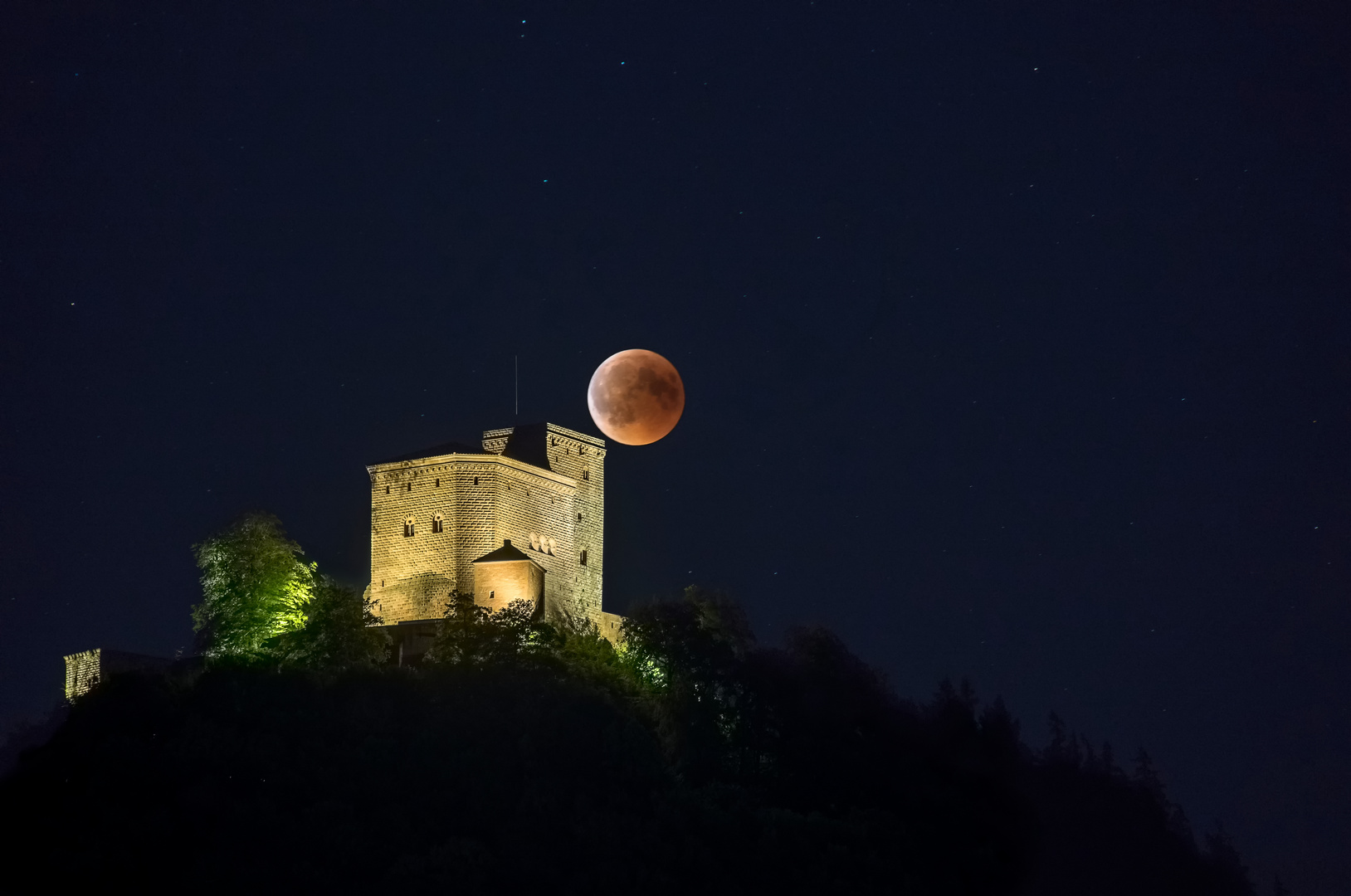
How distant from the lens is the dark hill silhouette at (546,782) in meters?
51.4

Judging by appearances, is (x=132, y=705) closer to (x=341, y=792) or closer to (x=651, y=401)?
(x=341, y=792)

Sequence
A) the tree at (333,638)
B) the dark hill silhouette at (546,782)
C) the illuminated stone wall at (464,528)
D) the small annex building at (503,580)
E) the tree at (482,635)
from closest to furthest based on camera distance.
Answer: the dark hill silhouette at (546,782)
the tree at (333,638)
the tree at (482,635)
the small annex building at (503,580)
the illuminated stone wall at (464,528)

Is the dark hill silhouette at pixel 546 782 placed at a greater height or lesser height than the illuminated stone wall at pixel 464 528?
lesser

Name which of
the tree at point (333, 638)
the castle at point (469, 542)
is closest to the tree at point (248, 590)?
the tree at point (333, 638)

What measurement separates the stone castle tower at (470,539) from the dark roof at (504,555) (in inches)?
1.5

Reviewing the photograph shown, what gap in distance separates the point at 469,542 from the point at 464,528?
468 mm

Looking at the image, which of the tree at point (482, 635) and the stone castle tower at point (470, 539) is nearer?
the tree at point (482, 635)

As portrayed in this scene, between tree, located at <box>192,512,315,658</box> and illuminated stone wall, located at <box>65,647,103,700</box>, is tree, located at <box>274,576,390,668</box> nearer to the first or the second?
tree, located at <box>192,512,315,658</box>

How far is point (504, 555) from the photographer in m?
60.8

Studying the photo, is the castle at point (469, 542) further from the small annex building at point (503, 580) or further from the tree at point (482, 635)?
the tree at point (482, 635)

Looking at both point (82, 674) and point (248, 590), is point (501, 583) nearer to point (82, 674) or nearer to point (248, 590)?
point (248, 590)

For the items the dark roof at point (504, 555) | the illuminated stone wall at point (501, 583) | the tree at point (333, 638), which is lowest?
the tree at point (333, 638)

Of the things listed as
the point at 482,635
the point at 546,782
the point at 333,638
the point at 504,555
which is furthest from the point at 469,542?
the point at 546,782

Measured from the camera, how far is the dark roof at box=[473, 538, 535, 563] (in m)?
60.5
